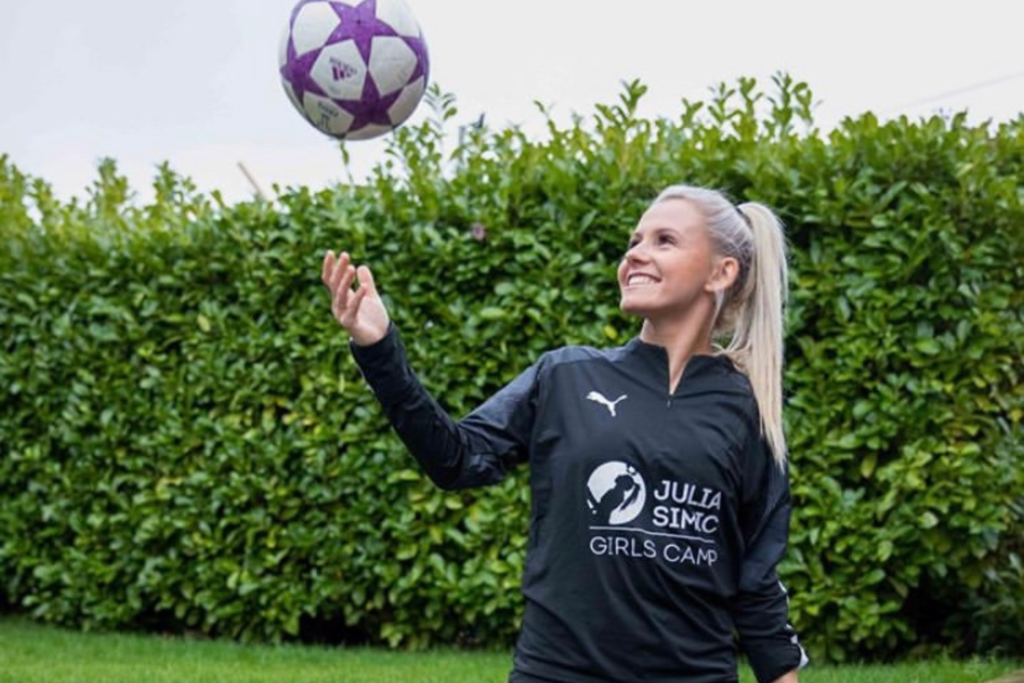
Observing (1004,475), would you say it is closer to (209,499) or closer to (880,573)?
(880,573)

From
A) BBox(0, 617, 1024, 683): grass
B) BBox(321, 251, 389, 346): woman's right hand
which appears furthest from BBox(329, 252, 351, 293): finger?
BBox(0, 617, 1024, 683): grass

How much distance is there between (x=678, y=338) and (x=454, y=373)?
3.83 metres

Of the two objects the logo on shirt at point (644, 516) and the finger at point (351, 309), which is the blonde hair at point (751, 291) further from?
the finger at point (351, 309)

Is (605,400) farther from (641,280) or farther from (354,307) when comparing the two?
(354,307)

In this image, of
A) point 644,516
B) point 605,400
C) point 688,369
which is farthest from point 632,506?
point 688,369

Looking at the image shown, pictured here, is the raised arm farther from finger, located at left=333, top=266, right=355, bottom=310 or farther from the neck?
the neck

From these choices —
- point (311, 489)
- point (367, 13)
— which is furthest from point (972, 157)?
point (311, 489)

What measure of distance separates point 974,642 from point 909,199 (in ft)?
6.49

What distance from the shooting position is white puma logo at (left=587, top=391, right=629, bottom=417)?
9.05 ft

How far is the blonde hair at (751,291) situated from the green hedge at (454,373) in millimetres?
3129

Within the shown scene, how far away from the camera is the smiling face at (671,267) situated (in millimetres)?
2857

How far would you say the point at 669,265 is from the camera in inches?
113

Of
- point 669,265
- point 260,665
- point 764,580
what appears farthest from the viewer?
point 260,665

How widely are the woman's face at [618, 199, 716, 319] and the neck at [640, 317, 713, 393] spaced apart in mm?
25
